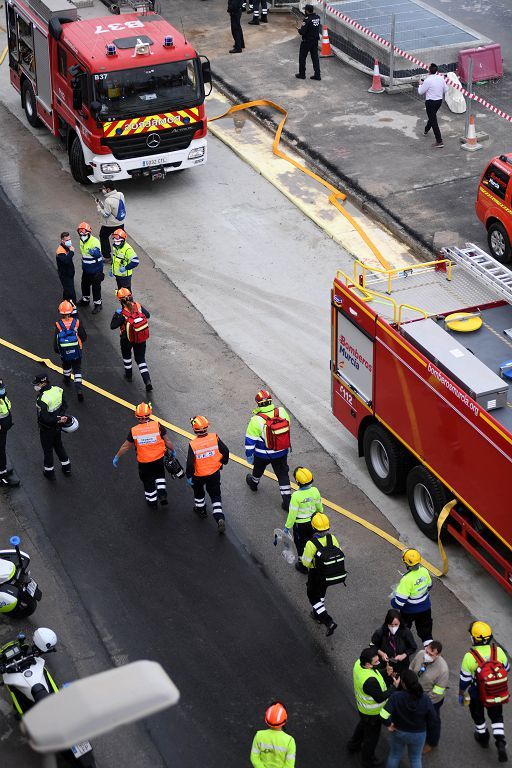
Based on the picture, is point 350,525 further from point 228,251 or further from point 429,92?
point 429,92

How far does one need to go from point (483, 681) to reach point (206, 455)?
4.24 metres

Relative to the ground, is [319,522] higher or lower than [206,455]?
higher

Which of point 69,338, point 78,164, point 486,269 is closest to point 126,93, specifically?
point 78,164

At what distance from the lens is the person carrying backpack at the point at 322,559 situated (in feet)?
37.3

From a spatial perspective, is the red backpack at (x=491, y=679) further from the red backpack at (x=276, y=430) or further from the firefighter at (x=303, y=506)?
the red backpack at (x=276, y=430)

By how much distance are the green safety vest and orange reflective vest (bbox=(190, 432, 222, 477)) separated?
3664 mm

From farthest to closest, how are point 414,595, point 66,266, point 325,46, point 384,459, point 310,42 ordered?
point 325,46
point 310,42
point 66,266
point 384,459
point 414,595

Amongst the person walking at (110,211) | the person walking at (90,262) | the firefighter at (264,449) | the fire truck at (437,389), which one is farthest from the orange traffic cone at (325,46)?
the firefighter at (264,449)

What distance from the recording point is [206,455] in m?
13.0

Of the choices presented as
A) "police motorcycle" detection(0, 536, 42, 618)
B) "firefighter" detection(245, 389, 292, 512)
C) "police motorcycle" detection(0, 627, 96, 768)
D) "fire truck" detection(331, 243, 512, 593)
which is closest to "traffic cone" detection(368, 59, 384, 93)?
"fire truck" detection(331, 243, 512, 593)

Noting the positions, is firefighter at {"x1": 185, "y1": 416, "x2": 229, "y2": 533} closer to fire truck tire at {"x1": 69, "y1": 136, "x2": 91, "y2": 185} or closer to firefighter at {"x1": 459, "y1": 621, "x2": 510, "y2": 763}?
firefighter at {"x1": 459, "y1": 621, "x2": 510, "y2": 763}

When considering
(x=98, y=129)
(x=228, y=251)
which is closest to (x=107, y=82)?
(x=98, y=129)

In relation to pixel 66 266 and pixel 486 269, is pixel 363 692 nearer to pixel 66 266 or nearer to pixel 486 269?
pixel 486 269

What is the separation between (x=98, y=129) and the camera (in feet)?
67.8
